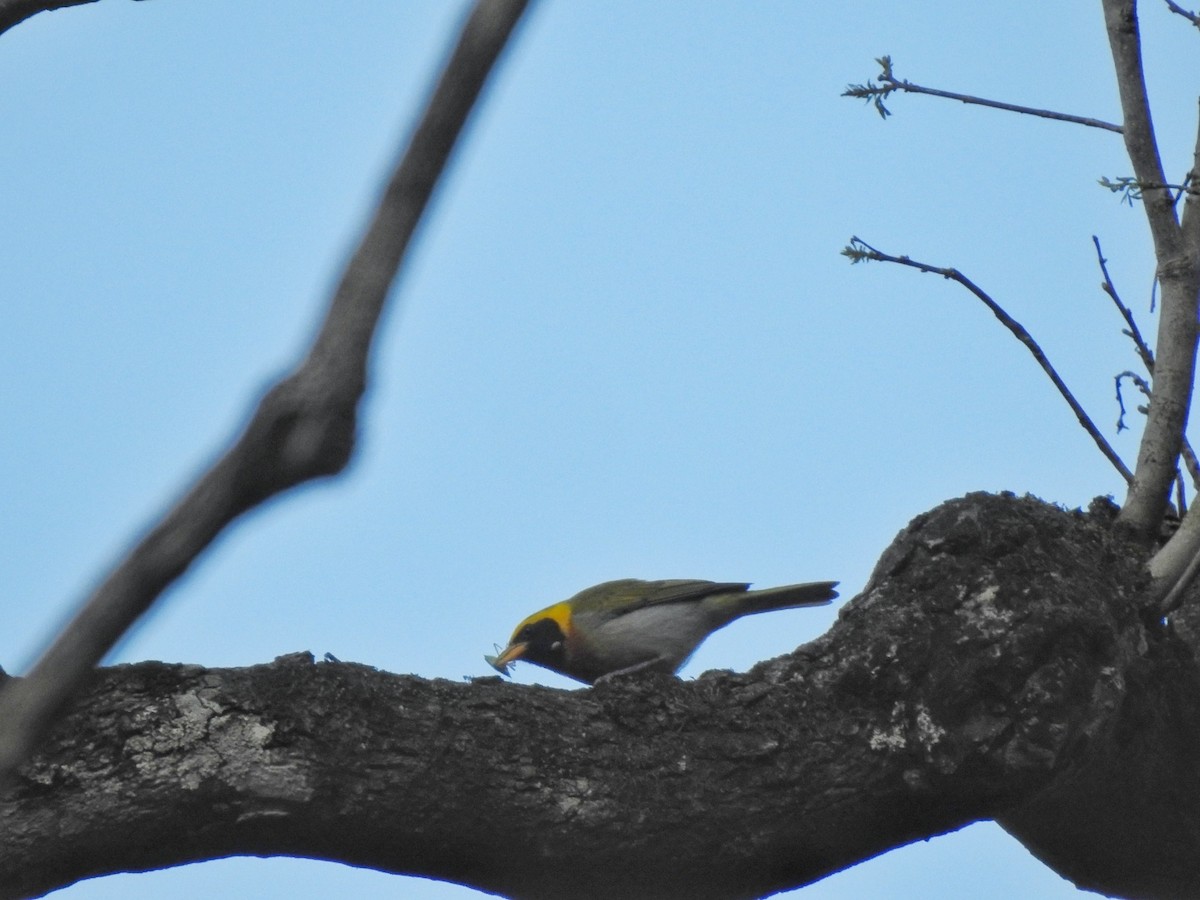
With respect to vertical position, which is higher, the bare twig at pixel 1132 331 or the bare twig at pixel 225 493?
the bare twig at pixel 1132 331

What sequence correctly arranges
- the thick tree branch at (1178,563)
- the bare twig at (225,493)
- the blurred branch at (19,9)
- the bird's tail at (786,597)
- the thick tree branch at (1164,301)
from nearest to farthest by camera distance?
the bare twig at (225,493), the blurred branch at (19,9), the thick tree branch at (1178,563), the thick tree branch at (1164,301), the bird's tail at (786,597)

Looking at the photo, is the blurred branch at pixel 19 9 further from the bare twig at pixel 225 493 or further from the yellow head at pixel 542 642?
the yellow head at pixel 542 642

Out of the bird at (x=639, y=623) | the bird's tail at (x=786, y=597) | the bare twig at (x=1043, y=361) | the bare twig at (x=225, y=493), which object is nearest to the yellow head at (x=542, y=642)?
the bird at (x=639, y=623)

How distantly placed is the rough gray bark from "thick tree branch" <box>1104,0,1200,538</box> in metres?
0.71

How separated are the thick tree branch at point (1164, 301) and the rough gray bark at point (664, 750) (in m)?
0.71

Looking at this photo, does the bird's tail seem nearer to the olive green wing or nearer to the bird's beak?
the olive green wing

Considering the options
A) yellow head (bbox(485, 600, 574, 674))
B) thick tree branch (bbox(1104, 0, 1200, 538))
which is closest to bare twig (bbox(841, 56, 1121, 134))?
thick tree branch (bbox(1104, 0, 1200, 538))

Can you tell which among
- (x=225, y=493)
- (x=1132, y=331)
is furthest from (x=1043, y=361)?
(x=225, y=493)

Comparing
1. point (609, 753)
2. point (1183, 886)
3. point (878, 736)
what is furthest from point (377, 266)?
point (1183, 886)

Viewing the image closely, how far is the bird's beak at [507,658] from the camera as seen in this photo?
7441mm

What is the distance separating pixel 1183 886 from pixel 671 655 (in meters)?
2.82

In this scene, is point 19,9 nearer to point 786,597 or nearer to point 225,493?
point 225,493

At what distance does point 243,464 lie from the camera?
1.29 meters

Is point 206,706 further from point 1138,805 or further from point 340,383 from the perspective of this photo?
point 1138,805
